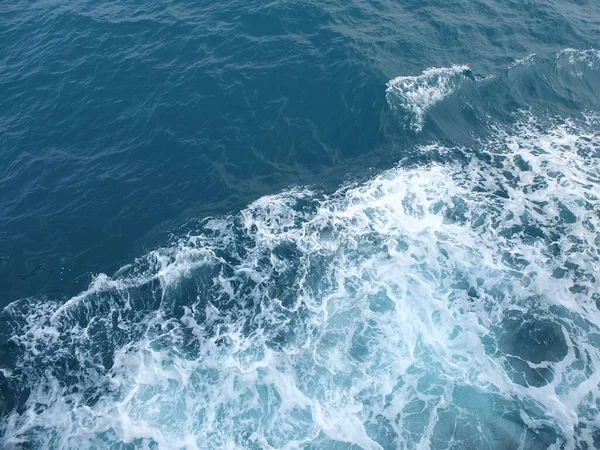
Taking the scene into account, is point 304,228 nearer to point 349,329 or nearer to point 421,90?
point 349,329

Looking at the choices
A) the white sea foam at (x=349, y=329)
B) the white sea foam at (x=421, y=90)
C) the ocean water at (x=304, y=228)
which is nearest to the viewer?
the white sea foam at (x=349, y=329)

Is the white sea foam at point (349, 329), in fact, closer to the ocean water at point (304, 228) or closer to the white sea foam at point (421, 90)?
the ocean water at point (304, 228)

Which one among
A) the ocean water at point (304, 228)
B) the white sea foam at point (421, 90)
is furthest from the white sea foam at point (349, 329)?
the white sea foam at point (421, 90)

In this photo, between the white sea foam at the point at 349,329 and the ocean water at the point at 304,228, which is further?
the ocean water at the point at 304,228

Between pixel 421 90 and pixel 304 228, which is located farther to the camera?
pixel 421 90

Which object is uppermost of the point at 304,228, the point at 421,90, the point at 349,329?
the point at 421,90

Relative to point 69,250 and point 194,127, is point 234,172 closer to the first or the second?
point 194,127

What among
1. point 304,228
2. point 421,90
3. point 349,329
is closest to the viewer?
point 349,329

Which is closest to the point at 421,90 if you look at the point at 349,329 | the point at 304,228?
the point at 304,228
